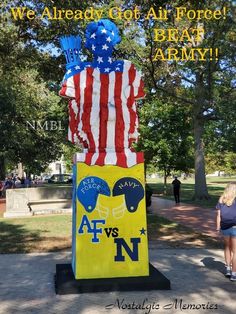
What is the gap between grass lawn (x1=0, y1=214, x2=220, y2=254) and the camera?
35.3 feet

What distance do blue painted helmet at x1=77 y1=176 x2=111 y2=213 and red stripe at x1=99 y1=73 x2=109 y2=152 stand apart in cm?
61

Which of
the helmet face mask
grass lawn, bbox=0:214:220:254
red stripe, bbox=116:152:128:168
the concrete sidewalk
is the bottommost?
the concrete sidewalk

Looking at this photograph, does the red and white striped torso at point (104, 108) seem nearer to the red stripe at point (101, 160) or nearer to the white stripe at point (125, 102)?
the white stripe at point (125, 102)

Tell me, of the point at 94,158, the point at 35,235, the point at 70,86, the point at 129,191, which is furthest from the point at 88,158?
the point at 35,235

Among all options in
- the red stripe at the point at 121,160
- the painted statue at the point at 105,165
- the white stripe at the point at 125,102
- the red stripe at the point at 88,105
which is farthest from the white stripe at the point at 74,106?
the red stripe at the point at 121,160

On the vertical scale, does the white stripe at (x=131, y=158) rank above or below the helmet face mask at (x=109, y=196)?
above

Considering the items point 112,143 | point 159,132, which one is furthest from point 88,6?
point 159,132

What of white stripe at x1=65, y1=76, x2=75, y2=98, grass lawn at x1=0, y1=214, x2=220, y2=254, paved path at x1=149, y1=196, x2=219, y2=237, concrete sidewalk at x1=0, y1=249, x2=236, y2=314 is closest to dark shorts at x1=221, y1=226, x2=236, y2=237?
concrete sidewalk at x1=0, y1=249, x2=236, y2=314

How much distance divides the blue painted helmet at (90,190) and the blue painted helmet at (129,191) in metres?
0.16

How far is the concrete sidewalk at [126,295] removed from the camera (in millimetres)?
5711

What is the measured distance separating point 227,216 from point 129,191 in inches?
64.4

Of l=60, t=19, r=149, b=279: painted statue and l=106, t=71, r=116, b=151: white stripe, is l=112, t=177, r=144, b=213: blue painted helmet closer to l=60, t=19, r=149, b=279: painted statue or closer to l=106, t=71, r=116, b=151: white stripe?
l=60, t=19, r=149, b=279: painted statue

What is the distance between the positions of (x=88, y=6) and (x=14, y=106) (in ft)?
59.4

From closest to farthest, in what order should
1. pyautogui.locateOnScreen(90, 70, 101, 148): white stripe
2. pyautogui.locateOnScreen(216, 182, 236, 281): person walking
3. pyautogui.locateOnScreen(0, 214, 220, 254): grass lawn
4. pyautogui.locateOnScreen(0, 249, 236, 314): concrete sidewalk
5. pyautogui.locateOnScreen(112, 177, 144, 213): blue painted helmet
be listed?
1. pyautogui.locateOnScreen(0, 249, 236, 314): concrete sidewalk
2. pyautogui.locateOnScreen(112, 177, 144, 213): blue painted helmet
3. pyautogui.locateOnScreen(216, 182, 236, 281): person walking
4. pyautogui.locateOnScreen(90, 70, 101, 148): white stripe
5. pyautogui.locateOnScreen(0, 214, 220, 254): grass lawn
